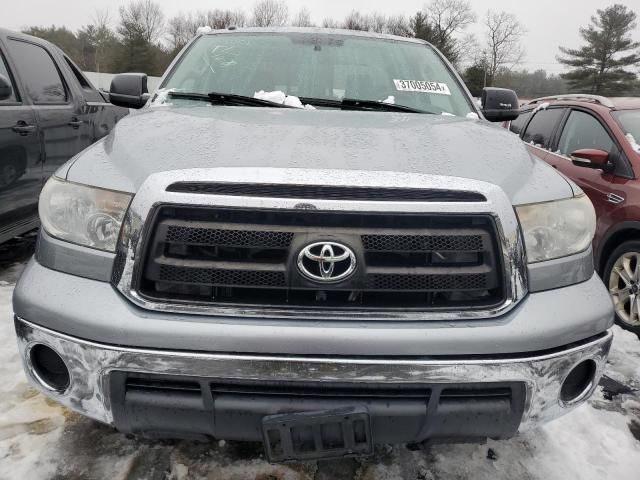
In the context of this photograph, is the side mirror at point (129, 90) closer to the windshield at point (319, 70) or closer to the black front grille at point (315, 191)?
the windshield at point (319, 70)

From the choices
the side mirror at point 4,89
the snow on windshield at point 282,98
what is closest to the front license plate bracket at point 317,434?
the snow on windshield at point 282,98

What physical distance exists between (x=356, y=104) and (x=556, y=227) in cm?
130

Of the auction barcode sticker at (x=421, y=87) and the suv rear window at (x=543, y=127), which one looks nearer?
the auction barcode sticker at (x=421, y=87)

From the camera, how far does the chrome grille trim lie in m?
1.56

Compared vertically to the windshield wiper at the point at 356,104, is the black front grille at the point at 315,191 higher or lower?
lower

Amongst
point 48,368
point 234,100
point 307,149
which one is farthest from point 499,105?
point 48,368

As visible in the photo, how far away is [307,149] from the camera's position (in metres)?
1.78

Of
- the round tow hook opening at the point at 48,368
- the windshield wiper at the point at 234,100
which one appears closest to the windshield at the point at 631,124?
the windshield wiper at the point at 234,100

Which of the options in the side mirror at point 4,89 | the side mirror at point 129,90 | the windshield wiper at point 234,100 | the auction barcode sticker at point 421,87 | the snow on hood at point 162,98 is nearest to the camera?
the windshield wiper at point 234,100

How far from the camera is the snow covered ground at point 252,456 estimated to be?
79.0 inches

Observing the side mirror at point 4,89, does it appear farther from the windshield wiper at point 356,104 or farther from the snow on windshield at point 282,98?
the windshield wiper at point 356,104

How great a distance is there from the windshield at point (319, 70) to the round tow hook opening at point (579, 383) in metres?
1.55

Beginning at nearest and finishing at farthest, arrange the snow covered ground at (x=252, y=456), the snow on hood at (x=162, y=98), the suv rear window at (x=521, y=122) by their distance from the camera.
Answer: the snow covered ground at (x=252, y=456), the snow on hood at (x=162, y=98), the suv rear window at (x=521, y=122)

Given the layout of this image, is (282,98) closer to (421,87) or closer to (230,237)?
(421,87)
